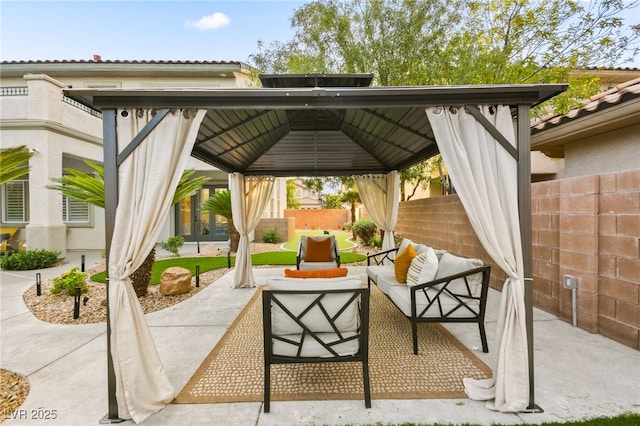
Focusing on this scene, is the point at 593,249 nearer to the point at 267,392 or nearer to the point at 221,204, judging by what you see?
the point at 267,392

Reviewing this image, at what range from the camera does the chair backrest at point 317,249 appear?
6277 millimetres

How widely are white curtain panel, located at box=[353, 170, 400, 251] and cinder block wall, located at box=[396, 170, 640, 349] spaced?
2.86 m

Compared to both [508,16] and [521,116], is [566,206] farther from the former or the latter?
[508,16]

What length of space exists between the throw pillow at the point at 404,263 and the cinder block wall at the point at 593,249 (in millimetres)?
2028

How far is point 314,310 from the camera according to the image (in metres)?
2.39

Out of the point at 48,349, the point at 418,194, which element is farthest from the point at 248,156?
the point at 418,194

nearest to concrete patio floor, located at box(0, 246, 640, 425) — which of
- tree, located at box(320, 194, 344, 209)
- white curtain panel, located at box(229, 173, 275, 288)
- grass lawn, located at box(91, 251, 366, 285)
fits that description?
white curtain panel, located at box(229, 173, 275, 288)

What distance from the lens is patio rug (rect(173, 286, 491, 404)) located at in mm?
2471

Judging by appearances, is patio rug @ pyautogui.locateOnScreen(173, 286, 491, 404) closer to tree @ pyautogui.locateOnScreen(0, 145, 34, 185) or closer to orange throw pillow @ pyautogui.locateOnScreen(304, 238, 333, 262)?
orange throw pillow @ pyautogui.locateOnScreen(304, 238, 333, 262)

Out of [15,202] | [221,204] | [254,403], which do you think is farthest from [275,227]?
[254,403]

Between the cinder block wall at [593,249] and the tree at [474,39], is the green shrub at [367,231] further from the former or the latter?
Result: the cinder block wall at [593,249]

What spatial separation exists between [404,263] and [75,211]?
12.7 meters

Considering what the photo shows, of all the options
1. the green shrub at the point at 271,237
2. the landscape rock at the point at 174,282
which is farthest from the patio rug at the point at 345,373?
the green shrub at the point at 271,237

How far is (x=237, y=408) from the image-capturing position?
7.57 feet
